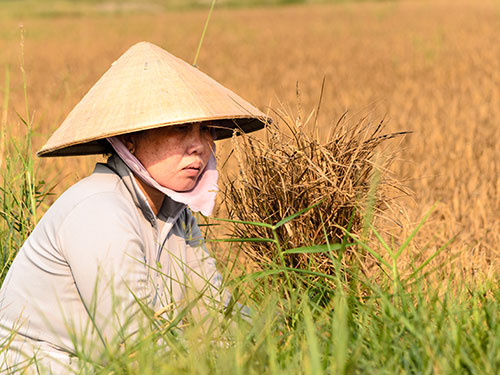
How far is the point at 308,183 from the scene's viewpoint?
1.95 m

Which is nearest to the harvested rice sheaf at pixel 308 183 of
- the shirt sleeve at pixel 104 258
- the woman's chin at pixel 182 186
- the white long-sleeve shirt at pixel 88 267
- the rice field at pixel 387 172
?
the rice field at pixel 387 172

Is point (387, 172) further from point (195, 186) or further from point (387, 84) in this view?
point (387, 84)

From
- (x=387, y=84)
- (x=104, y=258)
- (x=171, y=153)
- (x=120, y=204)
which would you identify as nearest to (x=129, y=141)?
(x=171, y=153)

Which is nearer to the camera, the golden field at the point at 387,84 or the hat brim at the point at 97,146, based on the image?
the hat brim at the point at 97,146

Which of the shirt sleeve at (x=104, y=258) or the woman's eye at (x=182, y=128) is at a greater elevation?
the woman's eye at (x=182, y=128)

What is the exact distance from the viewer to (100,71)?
9336 mm

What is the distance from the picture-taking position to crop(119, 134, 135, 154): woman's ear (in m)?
1.95

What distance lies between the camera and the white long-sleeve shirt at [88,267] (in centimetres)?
165

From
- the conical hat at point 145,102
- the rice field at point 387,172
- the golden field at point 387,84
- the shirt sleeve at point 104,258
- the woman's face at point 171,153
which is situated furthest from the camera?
the golden field at point 387,84

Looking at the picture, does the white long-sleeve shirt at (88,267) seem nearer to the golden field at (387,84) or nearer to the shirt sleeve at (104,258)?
the shirt sleeve at (104,258)

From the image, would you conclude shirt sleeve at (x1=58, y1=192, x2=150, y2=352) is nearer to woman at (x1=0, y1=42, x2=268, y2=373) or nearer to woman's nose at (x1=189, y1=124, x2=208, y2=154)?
woman at (x1=0, y1=42, x2=268, y2=373)

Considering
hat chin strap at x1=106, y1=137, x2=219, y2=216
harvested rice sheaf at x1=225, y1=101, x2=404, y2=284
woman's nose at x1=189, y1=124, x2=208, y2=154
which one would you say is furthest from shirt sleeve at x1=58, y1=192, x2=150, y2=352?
harvested rice sheaf at x1=225, y1=101, x2=404, y2=284

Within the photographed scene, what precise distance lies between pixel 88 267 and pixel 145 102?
1.60 ft

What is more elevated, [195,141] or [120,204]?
[195,141]
